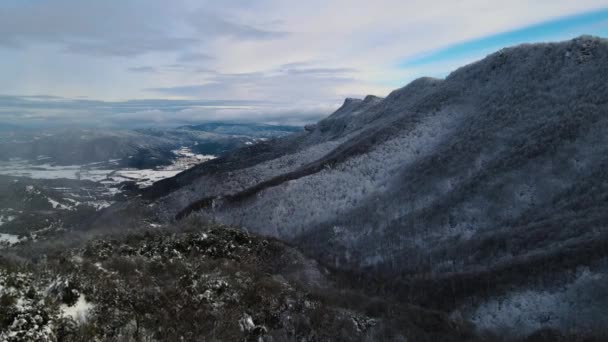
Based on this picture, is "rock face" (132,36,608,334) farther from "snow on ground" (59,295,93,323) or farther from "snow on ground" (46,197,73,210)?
"snow on ground" (46,197,73,210)

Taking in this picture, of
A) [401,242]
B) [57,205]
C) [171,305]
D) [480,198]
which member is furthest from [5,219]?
[480,198]

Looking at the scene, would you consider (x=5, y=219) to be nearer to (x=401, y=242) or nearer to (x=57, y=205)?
(x=57, y=205)

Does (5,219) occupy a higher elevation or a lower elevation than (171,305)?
lower

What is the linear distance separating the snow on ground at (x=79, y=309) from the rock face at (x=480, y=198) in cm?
2183

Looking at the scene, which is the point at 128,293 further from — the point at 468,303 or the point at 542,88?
the point at 542,88

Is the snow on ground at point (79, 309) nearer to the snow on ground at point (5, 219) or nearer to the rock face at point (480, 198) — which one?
the rock face at point (480, 198)

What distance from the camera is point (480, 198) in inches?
1641

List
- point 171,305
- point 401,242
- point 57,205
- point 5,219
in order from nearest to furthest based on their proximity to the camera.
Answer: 1. point 171,305
2. point 401,242
3. point 5,219
4. point 57,205

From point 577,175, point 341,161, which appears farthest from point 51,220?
point 577,175

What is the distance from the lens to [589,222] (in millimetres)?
28703

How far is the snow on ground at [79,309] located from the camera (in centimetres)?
1076

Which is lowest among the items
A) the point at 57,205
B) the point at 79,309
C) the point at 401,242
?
the point at 57,205

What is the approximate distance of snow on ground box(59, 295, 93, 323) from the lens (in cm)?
1076

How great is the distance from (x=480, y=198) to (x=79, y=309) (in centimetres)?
4014
